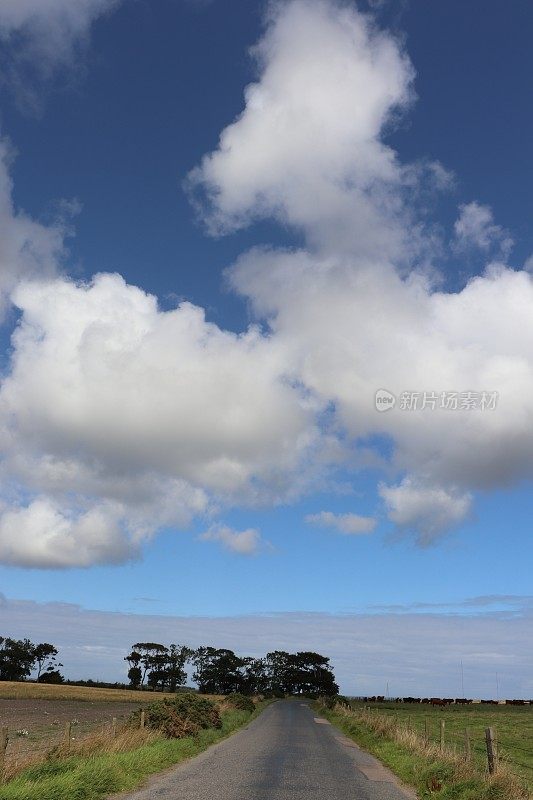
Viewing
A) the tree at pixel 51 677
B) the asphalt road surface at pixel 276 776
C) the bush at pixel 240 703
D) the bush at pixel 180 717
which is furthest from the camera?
the tree at pixel 51 677

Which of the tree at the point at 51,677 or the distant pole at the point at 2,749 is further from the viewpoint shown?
the tree at the point at 51,677

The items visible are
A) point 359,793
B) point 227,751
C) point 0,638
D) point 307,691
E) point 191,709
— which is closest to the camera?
point 359,793

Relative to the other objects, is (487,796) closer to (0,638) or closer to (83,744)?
(83,744)

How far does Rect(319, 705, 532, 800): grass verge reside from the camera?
14.9 metres

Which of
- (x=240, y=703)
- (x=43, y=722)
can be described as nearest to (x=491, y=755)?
(x=43, y=722)

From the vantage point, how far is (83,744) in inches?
748

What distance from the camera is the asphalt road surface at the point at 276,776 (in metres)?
15.4

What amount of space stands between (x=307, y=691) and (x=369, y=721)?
159 metres

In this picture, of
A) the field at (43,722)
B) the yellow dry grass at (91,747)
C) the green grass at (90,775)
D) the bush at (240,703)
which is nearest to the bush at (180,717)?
the yellow dry grass at (91,747)

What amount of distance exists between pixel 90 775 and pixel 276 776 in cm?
623

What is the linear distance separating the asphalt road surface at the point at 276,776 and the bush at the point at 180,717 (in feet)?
6.50

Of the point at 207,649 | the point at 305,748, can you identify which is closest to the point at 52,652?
the point at 207,649

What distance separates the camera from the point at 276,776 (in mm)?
18547

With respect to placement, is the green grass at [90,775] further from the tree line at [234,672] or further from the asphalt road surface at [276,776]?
the tree line at [234,672]
